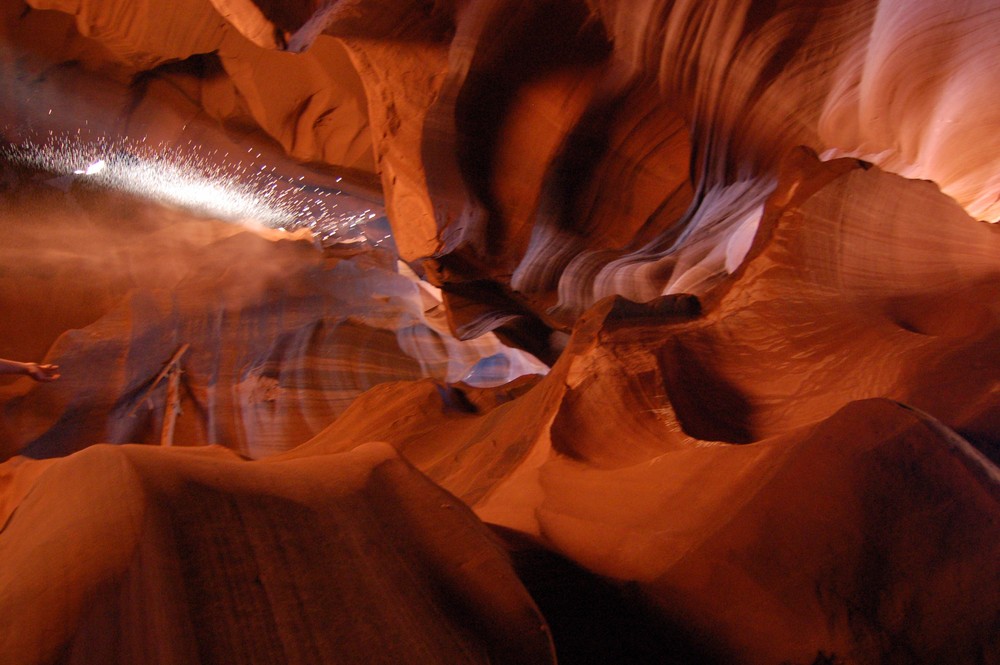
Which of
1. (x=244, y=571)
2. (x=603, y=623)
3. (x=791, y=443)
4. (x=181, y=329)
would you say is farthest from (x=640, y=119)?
(x=181, y=329)

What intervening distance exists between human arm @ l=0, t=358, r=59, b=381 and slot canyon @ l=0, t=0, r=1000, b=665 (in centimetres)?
6

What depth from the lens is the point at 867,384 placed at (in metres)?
2.10

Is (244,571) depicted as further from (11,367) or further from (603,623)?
(11,367)

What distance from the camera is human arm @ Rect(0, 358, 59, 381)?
9.01 feet

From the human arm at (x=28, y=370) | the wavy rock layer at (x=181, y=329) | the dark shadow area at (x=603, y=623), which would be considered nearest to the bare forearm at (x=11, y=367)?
the human arm at (x=28, y=370)

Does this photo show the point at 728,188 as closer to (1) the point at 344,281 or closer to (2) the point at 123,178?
(1) the point at 344,281

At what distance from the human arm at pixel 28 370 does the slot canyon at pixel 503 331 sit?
0.18ft

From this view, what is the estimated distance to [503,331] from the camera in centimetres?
620

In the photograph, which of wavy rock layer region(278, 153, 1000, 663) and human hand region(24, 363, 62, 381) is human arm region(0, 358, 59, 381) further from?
wavy rock layer region(278, 153, 1000, 663)

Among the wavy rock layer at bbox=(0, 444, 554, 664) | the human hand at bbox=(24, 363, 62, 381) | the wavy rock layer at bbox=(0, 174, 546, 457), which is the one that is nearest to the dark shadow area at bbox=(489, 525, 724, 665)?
the wavy rock layer at bbox=(0, 444, 554, 664)

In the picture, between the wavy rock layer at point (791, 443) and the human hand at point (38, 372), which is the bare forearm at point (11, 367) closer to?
the human hand at point (38, 372)

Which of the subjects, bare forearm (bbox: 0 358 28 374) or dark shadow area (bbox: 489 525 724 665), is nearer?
dark shadow area (bbox: 489 525 724 665)

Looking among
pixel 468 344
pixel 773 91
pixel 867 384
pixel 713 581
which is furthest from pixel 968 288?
pixel 468 344

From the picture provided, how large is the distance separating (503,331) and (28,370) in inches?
159
